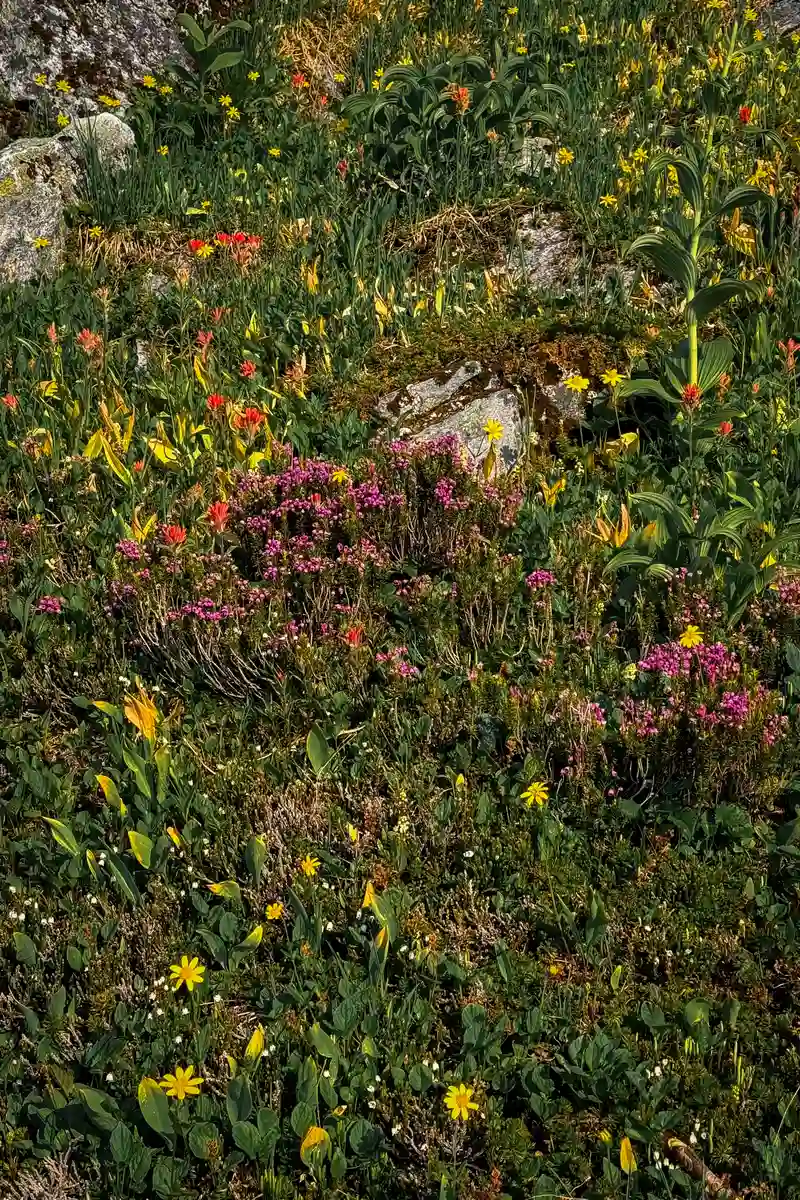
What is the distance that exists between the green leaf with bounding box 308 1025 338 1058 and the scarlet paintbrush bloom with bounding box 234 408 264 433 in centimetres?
314

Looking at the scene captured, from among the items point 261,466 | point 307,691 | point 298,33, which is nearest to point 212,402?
point 261,466

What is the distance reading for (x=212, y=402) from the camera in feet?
18.7

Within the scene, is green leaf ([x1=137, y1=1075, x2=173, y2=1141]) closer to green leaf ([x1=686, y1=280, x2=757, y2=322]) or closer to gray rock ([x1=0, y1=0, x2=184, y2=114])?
green leaf ([x1=686, y1=280, x2=757, y2=322])

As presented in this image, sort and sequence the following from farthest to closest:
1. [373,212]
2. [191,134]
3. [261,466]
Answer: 1. [191,134]
2. [373,212]
3. [261,466]

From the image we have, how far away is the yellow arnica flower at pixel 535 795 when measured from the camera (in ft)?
12.6

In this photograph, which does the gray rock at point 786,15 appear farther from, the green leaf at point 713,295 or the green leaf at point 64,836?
the green leaf at point 64,836

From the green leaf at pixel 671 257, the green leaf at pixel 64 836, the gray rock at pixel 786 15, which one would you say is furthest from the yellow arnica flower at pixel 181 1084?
the gray rock at pixel 786 15

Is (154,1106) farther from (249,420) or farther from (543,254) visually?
(543,254)

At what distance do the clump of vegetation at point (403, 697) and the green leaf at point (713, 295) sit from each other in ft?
0.15

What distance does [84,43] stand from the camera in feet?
28.5

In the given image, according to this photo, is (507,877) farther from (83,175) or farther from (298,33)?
(298,33)

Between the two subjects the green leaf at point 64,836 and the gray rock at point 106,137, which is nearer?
the green leaf at point 64,836

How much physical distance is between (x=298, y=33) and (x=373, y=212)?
311 cm

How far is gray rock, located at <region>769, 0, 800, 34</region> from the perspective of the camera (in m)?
9.35
